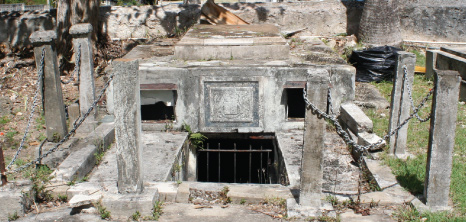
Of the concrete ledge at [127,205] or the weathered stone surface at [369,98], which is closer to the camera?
the concrete ledge at [127,205]

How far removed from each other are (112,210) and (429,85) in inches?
275

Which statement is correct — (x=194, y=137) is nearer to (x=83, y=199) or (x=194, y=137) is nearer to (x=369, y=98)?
(x=83, y=199)

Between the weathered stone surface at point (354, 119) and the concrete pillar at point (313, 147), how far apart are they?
2.02 m

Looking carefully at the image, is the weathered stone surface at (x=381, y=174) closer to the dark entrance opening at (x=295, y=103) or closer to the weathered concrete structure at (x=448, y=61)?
the dark entrance opening at (x=295, y=103)

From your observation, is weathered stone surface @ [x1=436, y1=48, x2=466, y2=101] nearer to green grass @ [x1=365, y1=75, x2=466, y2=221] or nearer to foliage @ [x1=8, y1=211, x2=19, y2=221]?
green grass @ [x1=365, y1=75, x2=466, y2=221]

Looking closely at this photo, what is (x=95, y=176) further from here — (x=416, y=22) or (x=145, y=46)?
(x=416, y=22)

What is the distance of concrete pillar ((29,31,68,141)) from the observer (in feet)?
19.2

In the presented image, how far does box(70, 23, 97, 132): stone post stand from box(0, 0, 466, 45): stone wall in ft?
14.0

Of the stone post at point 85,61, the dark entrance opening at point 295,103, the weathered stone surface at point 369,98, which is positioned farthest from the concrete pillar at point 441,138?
the stone post at point 85,61

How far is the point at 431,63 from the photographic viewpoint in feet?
30.3

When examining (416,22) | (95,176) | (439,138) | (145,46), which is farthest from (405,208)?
(416,22)

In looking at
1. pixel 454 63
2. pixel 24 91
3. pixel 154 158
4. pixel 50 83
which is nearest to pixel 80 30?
pixel 50 83

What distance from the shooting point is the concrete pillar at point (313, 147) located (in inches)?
161

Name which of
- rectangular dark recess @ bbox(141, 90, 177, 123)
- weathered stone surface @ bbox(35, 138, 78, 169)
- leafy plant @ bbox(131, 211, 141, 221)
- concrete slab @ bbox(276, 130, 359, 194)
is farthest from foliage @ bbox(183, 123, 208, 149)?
leafy plant @ bbox(131, 211, 141, 221)
